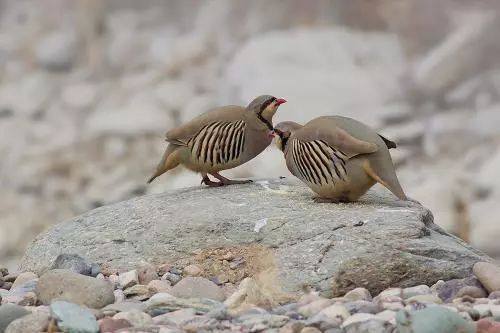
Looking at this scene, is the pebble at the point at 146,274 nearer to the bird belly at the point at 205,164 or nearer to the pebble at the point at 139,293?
the pebble at the point at 139,293

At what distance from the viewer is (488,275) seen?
4133mm

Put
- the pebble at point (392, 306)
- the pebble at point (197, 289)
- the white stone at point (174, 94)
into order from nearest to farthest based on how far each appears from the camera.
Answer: the pebble at point (392, 306)
the pebble at point (197, 289)
the white stone at point (174, 94)

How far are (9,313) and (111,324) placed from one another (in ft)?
1.32

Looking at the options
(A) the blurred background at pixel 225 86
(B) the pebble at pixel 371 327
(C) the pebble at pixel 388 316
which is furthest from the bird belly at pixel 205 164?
(A) the blurred background at pixel 225 86

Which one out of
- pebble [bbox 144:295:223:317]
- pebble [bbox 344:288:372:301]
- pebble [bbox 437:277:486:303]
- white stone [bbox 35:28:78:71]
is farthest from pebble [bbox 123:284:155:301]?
white stone [bbox 35:28:78:71]

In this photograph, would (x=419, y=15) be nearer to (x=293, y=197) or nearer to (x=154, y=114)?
(x=154, y=114)

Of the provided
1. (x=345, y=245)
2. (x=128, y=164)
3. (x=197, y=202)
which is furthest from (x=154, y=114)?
(x=345, y=245)

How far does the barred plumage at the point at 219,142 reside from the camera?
17.9ft

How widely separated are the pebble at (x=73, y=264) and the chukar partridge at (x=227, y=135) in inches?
41.5

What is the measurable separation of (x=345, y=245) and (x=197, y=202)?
98 centimetres

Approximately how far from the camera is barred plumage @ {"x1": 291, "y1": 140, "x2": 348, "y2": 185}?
15.9ft

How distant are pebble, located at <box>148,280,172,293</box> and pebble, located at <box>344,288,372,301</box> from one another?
0.70m

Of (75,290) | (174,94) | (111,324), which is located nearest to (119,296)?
(75,290)

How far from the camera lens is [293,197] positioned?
5.16 metres
